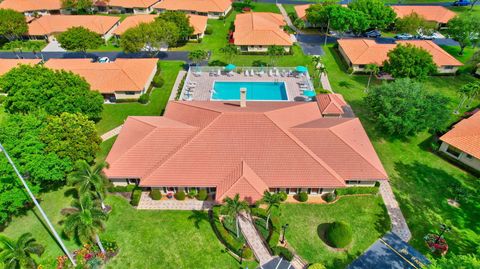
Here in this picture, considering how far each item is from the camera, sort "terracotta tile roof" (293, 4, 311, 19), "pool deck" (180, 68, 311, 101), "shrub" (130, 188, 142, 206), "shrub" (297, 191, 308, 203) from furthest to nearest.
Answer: "terracotta tile roof" (293, 4, 311, 19), "pool deck" (180, 68, 311, 101), "shrub" (297, 191, 308, 203), "shrub" (130, 188, 142, 206)

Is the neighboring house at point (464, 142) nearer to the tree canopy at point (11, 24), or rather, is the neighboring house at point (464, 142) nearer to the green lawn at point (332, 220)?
the green lawn at point (332, 220)

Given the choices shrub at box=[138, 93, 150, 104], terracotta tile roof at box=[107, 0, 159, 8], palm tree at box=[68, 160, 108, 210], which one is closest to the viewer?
palm tree at box=[68, 160, 108, 210]

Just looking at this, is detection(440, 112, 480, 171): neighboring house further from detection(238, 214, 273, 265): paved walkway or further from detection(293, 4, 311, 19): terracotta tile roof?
detection(293, 4, 311, 19): terracotta tile roof

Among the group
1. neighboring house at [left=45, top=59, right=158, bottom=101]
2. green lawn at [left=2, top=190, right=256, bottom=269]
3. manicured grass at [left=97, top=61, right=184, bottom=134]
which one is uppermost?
neighboring house at [left=45, top=59, right=158, bottom=101]

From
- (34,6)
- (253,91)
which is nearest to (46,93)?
(253,91)

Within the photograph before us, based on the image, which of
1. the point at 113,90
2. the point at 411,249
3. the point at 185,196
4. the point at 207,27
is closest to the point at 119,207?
the point at 185,196

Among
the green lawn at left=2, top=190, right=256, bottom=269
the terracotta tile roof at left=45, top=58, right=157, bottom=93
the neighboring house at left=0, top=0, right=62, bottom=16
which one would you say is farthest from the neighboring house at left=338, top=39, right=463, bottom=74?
the neighboring house at left=0, top=0, right=62, bottom=16

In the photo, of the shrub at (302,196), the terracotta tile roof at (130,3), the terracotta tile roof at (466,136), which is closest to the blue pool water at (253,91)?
the shrub at (302,196)
